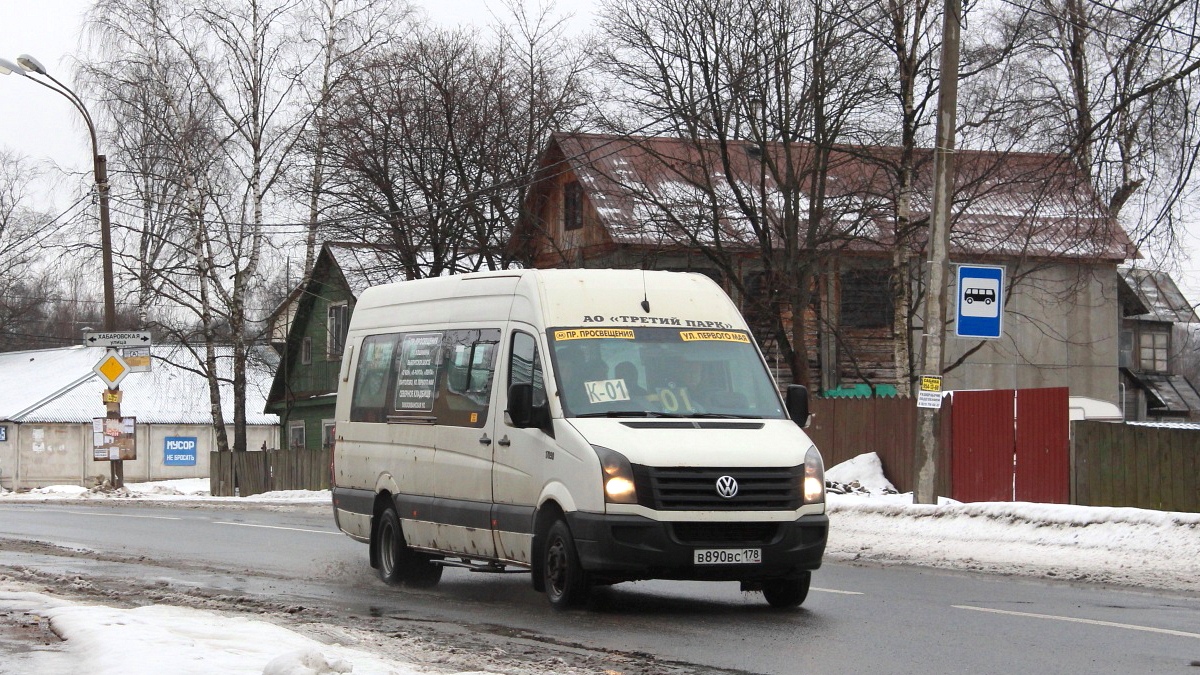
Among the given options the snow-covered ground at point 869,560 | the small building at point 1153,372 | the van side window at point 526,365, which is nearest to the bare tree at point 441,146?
the snow-covered ground at point 869,560

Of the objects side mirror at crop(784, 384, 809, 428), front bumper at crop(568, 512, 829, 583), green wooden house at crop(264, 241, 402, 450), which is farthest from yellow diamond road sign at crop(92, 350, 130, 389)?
front bumper at crop(568, 512, 829, 583)

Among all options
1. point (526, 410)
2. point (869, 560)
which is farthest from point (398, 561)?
point (869, 560)

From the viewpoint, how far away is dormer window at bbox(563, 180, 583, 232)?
127 feet

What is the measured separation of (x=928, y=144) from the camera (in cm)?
3002

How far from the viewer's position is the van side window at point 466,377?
485 inches

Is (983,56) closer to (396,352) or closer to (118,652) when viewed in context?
(396,352)

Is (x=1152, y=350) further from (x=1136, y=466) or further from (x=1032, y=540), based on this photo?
(x=1032, y=540)

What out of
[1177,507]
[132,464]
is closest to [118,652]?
[1177,507]

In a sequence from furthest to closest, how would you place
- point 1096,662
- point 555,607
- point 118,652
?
point 555,607 → point 1096,662 → point 118,652

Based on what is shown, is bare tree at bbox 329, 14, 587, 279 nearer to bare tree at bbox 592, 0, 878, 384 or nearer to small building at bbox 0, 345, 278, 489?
bare tree at bbox 592, 0, 878, 384

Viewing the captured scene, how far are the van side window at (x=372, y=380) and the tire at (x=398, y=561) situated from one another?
984 mm

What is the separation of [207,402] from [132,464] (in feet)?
15.3

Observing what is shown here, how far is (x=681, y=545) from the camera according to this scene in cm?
1040

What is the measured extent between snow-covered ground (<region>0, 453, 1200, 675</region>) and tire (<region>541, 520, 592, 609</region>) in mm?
2238
